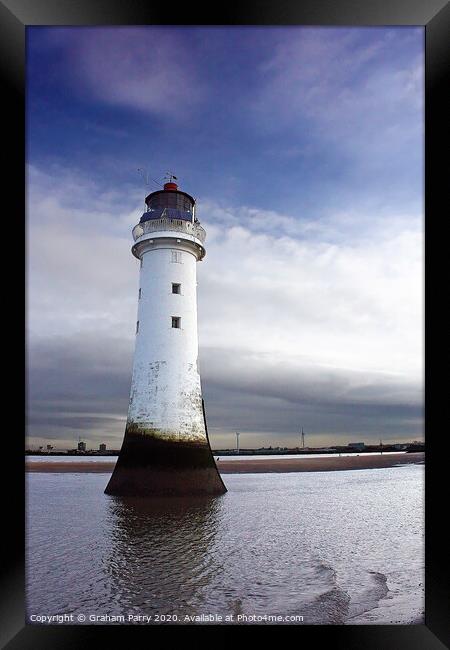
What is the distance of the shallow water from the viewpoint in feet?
15.3

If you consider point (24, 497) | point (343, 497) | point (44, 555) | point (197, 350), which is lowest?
point (343, 497)

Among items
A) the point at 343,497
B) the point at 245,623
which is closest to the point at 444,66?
the point at 245,623

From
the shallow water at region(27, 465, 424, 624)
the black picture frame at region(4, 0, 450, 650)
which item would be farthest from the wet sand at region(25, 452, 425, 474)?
the black picture frame at region(4, 0, 450, 650)

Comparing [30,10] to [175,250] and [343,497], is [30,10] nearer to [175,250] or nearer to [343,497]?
[175,250]

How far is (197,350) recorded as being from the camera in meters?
9.47

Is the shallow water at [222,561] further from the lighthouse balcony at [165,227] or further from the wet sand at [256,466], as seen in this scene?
the wet sand at [256,466]

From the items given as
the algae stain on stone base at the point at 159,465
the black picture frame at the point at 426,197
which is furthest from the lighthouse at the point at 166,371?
the black picture frame at the point at 426,197

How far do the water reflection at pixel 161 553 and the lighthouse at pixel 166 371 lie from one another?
14.1 inches

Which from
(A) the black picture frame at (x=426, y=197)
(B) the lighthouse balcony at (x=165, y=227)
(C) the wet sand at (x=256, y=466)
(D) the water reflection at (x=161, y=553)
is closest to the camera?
(A) the black picture frame at (x=426, y=197)

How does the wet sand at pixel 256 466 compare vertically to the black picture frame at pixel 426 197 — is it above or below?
below

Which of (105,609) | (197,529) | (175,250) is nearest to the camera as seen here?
(105,609)

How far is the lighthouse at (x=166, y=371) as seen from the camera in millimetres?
8781

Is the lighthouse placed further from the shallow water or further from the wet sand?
the wet sand

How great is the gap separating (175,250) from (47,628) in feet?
23.1
